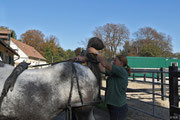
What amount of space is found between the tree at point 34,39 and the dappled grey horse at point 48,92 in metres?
59.8

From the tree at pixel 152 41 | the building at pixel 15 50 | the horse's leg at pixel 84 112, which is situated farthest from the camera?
the tree at pixel 152 41

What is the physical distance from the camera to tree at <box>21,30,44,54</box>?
58906 mm

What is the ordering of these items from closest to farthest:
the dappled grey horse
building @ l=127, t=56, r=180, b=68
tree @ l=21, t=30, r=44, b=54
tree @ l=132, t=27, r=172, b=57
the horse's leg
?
the dappled grey horse
the horse's leg
building @ l=127, t=56, r=180, b=68
tree @ l=132, t=27, r=172, b=57
tree @ l=21, t=30, r=44, b=54

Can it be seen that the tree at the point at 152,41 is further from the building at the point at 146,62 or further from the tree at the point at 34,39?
the tree at the point at 34,39

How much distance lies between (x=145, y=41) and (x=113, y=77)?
1771 inches

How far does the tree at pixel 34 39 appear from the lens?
58.9m

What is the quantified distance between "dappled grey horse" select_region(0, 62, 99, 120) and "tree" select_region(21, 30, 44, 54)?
59.8m

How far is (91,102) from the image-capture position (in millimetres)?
2193

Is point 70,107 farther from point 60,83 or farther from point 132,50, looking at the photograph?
point 132,50

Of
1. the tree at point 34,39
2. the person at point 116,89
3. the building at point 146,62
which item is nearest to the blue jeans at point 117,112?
the person at point 116,89

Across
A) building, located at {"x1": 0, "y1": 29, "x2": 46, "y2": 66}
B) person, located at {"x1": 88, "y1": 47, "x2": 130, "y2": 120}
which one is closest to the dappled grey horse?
person, located at {"x1": 88, "y1": 47, "x2": 130, "y2": 120}

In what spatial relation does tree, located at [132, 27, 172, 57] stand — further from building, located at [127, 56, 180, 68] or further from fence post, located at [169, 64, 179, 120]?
fence post, located at [169, 64, 179, 120]

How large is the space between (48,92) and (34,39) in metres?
61.3

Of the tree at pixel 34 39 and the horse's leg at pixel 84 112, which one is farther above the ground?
the tree at pixel 34 39
